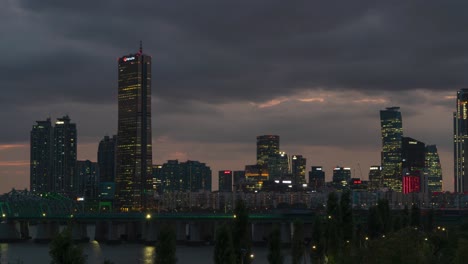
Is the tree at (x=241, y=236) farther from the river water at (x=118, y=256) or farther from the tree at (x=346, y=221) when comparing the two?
the river water at (x=118, y=256)

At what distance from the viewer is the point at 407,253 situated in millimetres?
64625

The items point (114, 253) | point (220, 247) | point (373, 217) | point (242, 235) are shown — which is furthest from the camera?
point (114, 253)

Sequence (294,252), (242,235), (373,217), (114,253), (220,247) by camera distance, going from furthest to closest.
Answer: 1. (114,253)
2. (373,217)
3. (294,252)
4. (242,235)
5. (220,247)

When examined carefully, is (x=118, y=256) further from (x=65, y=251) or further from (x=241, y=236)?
(x=65, y=251)

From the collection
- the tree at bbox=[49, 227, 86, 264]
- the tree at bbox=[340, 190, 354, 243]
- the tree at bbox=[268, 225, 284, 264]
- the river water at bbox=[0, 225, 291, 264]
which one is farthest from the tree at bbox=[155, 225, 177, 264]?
the river water at bbox=[0, 225, 291, 264]

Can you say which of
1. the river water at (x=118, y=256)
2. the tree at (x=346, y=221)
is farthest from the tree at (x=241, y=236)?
the river water at (x=118, y=256)

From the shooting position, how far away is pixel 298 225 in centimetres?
10419

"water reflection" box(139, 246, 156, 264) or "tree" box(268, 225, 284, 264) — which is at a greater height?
"tree" box(268, 225, 284, 264)

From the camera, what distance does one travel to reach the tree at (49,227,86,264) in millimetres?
43625

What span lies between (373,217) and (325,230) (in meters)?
28.7

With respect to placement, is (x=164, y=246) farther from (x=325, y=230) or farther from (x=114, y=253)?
(x=114, y=253)

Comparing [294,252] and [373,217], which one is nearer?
[294,252]

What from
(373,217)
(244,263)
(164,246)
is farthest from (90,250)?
(164,246)

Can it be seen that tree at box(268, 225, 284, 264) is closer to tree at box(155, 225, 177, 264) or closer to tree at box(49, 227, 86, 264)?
tree at box(155, 225, 177, 264)
